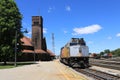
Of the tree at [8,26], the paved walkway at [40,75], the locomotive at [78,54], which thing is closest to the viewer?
the paved walkway at [40,75]

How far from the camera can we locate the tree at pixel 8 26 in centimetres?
5700

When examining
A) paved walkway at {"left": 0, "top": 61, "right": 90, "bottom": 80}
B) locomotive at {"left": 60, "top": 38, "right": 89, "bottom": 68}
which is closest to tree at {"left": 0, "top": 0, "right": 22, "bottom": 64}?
locomotive at {"left": 60, "top": 38, "right": 89, "bottom": 68}

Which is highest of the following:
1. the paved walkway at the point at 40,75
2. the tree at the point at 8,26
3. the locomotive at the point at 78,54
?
the tree at the point at 8,26

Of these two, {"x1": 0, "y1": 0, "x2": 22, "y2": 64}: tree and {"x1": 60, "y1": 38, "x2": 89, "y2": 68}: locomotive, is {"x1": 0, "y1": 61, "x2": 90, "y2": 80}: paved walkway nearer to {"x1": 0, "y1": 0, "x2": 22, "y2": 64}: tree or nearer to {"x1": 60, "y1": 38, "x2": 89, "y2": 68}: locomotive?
{"x1": 60, "y1": 38, "x2": 89, "y2": 68}: locomotive

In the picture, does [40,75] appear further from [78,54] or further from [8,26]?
[8,26]

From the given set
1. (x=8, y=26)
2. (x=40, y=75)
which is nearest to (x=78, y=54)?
(x=40, y=75)

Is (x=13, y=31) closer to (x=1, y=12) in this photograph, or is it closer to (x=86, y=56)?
(x=1, y=12)

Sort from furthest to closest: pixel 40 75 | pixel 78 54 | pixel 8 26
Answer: pixel 8 26, pixel 78 54, pixel 40 75

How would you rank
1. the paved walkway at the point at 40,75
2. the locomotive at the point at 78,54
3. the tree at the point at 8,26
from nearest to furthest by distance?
the paved walkway at the point at 40,75 < the locomotive at the point at 78,54 < the tree at the point at 8,26

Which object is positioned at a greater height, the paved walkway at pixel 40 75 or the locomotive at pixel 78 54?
the locomotive at pixel 78 54

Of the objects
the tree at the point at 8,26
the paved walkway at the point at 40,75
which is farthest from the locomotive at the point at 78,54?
the tree at the point at 8,26

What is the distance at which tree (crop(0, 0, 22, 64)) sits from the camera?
57000 mm

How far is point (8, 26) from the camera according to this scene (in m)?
58.4

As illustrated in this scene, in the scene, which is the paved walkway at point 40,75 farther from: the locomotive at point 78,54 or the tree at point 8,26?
the tree at point 8,26
